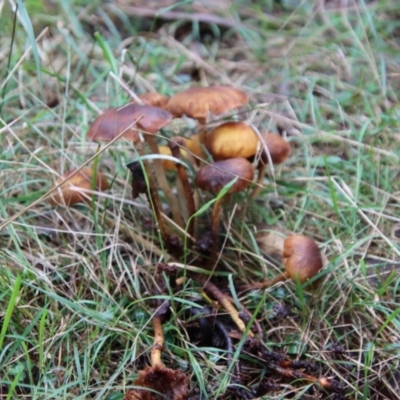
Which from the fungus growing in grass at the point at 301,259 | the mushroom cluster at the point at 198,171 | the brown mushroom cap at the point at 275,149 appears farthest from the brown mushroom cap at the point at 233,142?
the fungus growing in grass at the point at 301,259

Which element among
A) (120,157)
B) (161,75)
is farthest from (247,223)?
(161,75)

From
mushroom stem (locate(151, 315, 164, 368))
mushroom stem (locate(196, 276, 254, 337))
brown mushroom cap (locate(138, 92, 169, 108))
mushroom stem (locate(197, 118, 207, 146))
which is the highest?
brown mushroom cap (locate(138, 92, 169, 108))

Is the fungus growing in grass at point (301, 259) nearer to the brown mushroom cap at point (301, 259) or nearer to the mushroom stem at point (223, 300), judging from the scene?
the brown mushroom cap at point (301, 259)

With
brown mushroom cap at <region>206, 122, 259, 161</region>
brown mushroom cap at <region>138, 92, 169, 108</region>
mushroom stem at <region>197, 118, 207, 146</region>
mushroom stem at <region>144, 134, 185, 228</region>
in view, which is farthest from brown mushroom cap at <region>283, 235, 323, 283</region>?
brown mushroom cap at <region>138, 92, 169, 108</region>

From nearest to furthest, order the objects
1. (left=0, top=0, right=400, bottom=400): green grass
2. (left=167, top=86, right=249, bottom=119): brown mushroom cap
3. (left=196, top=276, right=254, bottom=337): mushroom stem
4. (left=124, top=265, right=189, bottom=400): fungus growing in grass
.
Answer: (left=124, top=265, right=189, bottom=400): fungus growing in grass → (left=0, top=0, right=400, bottom=400): green grass → (left=196, top=276, right=254, bottom=337): mushroom stem → (left=167, top=86, right=249, bottom=119): brown mushroom cap

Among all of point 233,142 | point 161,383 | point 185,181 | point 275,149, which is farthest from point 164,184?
point 161,383

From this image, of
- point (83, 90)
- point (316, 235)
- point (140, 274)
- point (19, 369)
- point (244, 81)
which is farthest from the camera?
point (244, 81)

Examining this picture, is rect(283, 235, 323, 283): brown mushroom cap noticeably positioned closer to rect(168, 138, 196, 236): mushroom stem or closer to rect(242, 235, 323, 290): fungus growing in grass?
rect(242, 235, 323, 290): fungus growing in grass

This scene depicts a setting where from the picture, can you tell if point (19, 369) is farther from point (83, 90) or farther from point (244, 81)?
point (244, 81)
